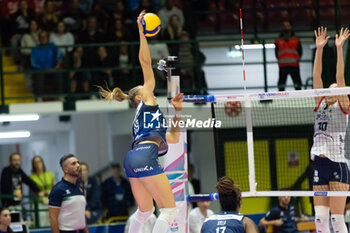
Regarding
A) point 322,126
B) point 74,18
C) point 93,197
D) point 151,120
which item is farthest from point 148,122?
point 74,18

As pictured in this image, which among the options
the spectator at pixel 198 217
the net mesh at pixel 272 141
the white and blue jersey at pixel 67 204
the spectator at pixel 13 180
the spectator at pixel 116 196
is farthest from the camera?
the net mesh at pixel 272 141

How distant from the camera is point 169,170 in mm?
10453

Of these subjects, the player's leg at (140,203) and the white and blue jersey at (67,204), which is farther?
Answer: the white and blue jersey at (67,204)

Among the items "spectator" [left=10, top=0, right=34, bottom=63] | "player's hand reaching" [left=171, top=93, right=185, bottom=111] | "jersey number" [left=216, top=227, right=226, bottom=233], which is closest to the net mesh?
Result: "player's hand reaching" [left=171, top=93, right=185, bottom=111]

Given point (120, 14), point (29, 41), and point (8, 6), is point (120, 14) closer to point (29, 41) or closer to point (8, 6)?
point (29, 41)

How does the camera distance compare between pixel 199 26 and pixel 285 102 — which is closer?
pixel 285 102

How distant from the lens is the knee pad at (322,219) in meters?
9.71

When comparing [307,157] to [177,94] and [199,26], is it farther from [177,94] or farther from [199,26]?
[177,94]

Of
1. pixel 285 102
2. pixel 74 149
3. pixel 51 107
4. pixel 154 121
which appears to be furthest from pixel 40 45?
pixel 154 121

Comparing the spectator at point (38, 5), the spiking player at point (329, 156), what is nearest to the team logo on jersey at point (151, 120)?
the spiking player at point (329, 156)

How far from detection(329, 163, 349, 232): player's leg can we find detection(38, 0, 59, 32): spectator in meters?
10.1

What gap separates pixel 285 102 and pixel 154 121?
757cm

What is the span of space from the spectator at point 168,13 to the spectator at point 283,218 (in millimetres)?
6184

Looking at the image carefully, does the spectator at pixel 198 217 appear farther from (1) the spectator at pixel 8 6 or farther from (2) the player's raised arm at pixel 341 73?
(1) the spectator at pixel 8 6
